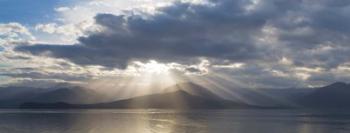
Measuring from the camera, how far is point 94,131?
3501 inches

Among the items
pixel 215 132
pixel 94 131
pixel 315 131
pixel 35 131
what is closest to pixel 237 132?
pixel 215 132

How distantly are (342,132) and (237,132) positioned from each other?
21245 mm

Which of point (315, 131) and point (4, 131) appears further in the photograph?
point (315, 131)

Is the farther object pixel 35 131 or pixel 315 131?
pixel 315 131

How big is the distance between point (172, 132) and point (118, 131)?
10854 millimetres

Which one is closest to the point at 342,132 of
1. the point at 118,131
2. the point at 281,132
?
the point at 281,132

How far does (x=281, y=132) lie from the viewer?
91.5m

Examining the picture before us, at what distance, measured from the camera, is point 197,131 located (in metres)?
90.0

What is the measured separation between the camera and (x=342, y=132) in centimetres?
9212

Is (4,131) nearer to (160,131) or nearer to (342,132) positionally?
(160,131)

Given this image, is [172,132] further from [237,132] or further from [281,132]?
[281,132]

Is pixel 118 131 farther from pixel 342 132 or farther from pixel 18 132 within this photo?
pixel 342 132

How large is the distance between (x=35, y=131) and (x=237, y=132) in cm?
3865

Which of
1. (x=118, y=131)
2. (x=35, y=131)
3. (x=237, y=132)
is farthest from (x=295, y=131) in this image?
(x=35, y=131)
